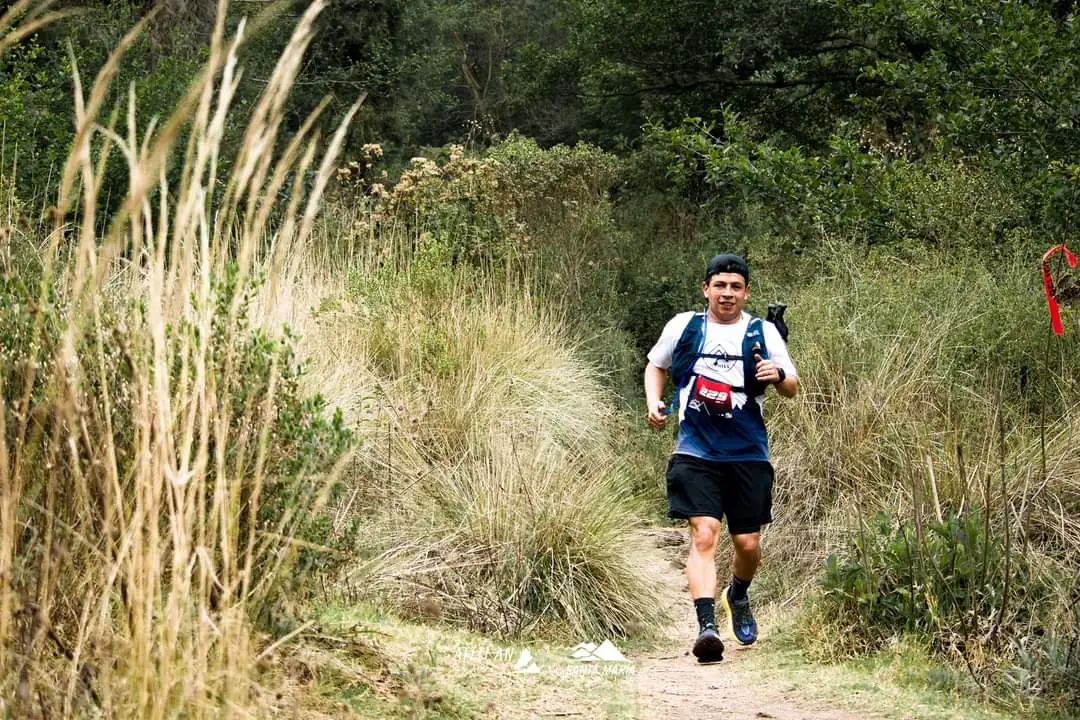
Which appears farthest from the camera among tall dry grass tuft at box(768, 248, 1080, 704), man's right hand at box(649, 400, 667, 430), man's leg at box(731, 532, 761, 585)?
man's leg at box(731, 532, 761, 585)

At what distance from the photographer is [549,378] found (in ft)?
34.2

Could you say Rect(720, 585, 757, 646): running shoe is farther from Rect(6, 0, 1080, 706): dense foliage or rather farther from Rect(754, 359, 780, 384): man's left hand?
Rect(754, 359, 780, 384): man's left hand

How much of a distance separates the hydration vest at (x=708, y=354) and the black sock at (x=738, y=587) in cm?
82

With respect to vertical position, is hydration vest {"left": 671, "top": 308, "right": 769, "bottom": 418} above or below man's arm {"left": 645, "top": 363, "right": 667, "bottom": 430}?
above

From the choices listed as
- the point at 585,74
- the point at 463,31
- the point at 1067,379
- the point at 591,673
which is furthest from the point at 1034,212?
the point at 463,31

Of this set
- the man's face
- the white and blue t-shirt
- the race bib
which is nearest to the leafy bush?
the white and blue t-shirt

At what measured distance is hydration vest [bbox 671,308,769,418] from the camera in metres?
5.64

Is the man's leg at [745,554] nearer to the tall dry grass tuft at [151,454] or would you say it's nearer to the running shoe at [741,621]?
the running shoe at [741,621]

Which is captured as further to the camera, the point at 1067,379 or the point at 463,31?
the point at 463,31

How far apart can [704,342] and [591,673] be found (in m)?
1.51

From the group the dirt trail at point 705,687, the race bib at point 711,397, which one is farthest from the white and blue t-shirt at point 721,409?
the dirt trail at point 705,687

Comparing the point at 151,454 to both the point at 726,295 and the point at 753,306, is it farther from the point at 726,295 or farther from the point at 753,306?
the point at 753,306

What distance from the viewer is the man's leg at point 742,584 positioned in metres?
5.77

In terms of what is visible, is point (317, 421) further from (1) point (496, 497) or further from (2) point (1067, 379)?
(2) point (1067, 379)
